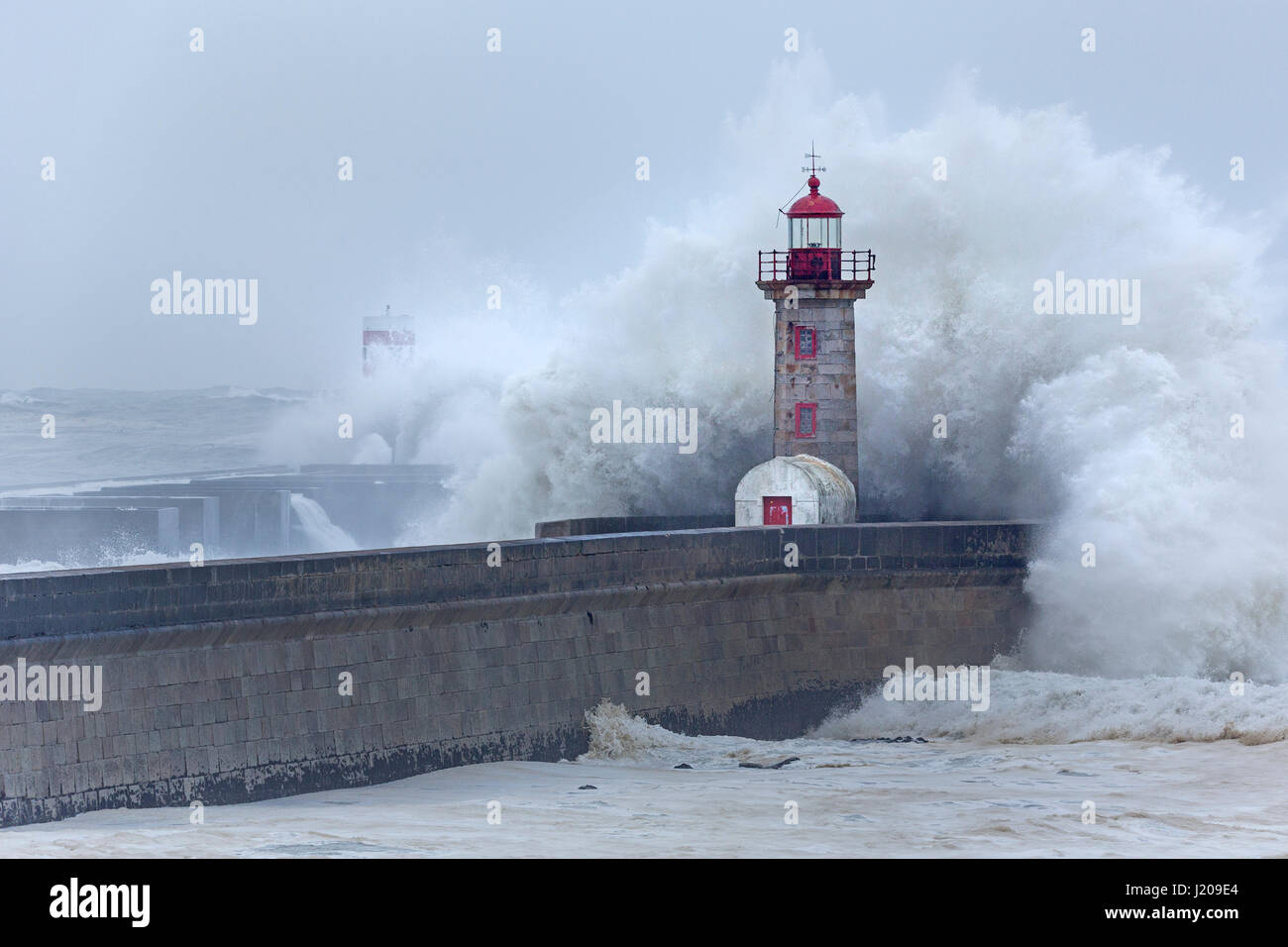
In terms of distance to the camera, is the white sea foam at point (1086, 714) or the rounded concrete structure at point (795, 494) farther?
the rounded concrete structure at point (795, 494)

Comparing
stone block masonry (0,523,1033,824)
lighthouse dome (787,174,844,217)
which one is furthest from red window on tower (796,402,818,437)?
stone block masonry (0,523,1033,824)

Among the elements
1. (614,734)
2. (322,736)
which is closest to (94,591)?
(322,736)

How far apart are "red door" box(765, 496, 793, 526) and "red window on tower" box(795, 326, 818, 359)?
1.64 metres

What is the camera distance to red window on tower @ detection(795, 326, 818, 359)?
21469 millimetres

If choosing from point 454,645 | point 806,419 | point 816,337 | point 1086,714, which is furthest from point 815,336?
point 454,645

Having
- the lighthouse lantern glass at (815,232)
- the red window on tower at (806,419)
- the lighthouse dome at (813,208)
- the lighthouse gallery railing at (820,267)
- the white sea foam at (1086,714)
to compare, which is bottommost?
the white sea foam at (1086,714)

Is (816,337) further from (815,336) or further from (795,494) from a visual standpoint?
(795,494)

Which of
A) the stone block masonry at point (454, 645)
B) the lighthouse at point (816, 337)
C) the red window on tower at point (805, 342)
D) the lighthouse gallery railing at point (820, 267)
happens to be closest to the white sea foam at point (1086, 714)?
the stone block masonry at point (454, 645)

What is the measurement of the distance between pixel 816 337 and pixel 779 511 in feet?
6.31

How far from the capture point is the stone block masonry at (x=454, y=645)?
511 inches

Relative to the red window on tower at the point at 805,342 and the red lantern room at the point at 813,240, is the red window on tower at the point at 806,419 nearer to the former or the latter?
the red window on tower at the point at 805,342

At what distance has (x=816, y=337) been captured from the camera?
21.5m

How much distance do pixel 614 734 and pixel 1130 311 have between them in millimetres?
9235

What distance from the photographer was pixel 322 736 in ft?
46.9
